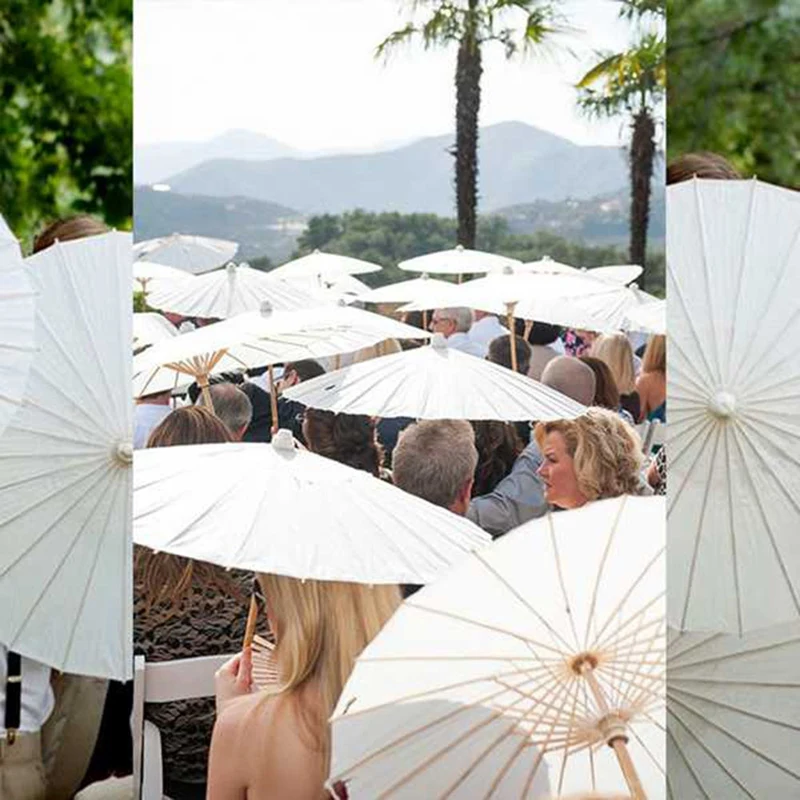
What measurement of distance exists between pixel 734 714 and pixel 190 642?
123cm

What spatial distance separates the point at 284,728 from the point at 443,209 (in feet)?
3.41

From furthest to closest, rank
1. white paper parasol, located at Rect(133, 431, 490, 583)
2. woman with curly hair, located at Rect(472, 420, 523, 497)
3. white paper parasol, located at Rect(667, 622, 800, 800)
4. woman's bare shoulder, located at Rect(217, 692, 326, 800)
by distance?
white paper parasol, located at Rect(667, 622, 800, 800) → woman with curly hair, located at Rect(472, 420, 523, 497) → woman's bare shoulder, located at Rect(217, 692, 326, 800) → white paper parasol, located at Rect(133, 431, 490, 583)

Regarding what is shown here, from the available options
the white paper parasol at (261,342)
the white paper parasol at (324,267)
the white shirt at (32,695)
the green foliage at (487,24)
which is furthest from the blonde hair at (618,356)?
the white shirt at (32,695)

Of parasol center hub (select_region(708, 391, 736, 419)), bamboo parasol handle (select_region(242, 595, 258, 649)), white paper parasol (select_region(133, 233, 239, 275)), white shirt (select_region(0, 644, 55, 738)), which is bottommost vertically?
white shirt (select_region(0, 644, 55, 738))

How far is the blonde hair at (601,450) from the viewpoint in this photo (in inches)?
114

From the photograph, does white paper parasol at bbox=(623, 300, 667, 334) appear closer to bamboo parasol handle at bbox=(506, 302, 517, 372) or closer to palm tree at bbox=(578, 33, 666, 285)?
palm tree at bbox=(578, 33, 666, 285)

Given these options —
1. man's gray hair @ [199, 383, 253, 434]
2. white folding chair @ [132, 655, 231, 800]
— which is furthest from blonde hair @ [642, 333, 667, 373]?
white folding chair @ [132, 655, 231, 800]

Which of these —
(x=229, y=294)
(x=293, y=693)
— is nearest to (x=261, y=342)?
(x=229, y=294)

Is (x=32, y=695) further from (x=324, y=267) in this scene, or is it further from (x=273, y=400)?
(x=324, y=267)

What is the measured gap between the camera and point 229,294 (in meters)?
2.79

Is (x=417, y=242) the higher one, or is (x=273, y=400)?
(x=417, y=242)

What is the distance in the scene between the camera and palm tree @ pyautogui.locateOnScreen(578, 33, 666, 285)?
9.37 feet

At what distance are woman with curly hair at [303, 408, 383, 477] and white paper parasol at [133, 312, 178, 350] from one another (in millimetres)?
305

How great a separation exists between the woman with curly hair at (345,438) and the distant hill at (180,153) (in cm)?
51
